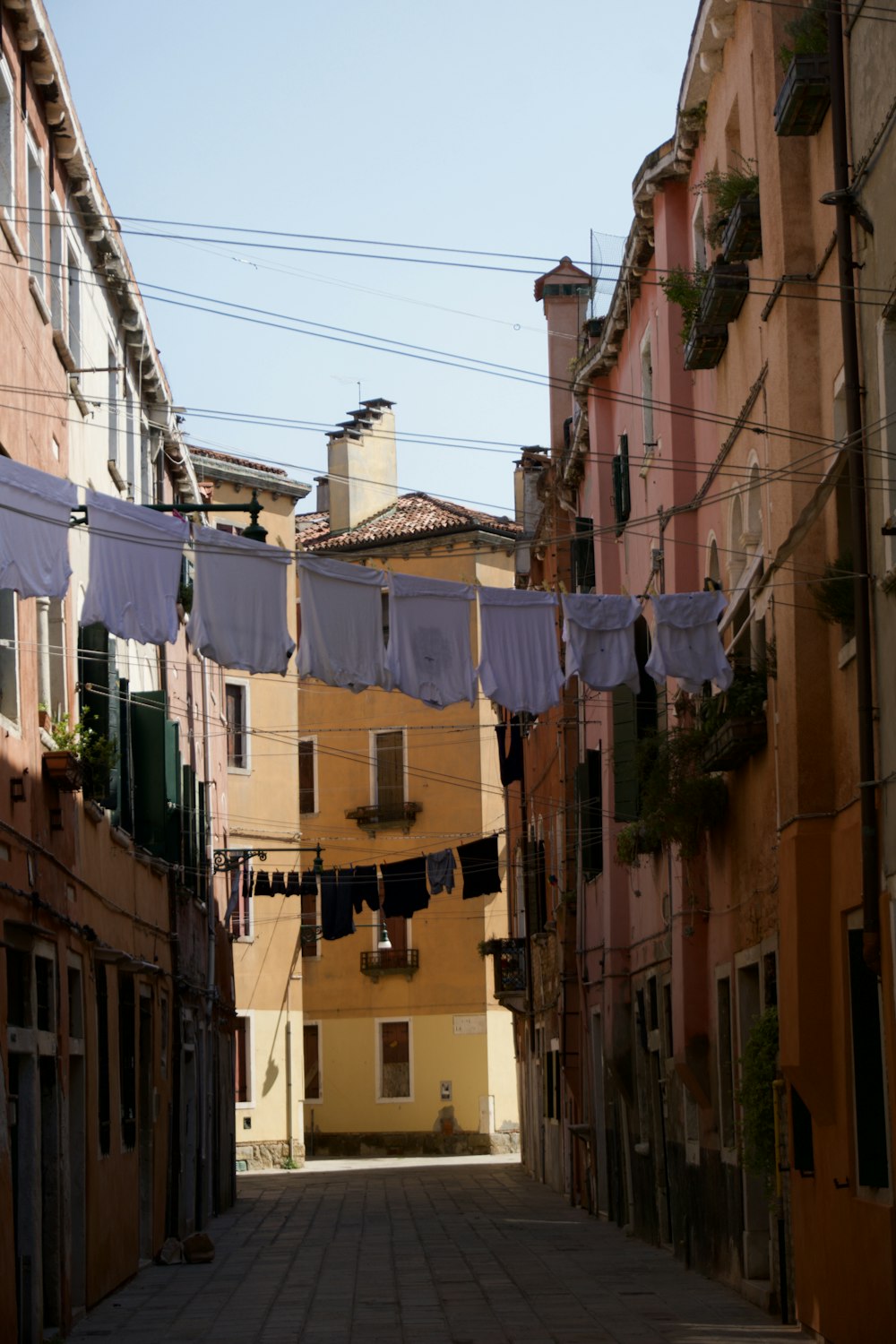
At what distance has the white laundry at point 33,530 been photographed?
11.1 meters

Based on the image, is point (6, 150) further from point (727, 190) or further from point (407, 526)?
point (407, 526)

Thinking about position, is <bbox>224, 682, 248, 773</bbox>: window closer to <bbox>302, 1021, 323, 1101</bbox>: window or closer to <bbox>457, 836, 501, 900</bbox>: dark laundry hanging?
<bbox>457, 836, 501, 900</bbox>: dark laundry hanging

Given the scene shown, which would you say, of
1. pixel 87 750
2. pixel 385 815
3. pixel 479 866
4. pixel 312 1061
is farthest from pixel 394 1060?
pixel 87 750

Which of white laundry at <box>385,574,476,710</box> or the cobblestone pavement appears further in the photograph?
the cobblestone pavement

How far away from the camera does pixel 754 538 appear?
15742 mm

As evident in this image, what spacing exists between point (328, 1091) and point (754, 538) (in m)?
33.7

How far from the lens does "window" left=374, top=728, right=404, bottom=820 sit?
47.8m

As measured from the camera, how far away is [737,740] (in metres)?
15.2

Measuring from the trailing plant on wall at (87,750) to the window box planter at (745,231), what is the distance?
20.2 ft

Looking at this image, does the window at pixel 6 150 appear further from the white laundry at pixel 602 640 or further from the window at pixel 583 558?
the window at pixel 583 558

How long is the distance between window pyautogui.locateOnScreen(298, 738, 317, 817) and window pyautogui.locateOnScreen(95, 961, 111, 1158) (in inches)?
1185

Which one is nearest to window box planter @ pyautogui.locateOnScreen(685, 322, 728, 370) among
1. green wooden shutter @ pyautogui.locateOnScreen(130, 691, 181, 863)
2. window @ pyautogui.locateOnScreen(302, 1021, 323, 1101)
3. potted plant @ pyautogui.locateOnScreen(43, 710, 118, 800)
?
potted plant @ pyautogui.locateOnScreen(43, 710, 118, 800)

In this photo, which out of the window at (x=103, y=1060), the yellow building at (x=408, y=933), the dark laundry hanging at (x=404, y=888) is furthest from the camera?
the yellow building at (x=408, y=933)

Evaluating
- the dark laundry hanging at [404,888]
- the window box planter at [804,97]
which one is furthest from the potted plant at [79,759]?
the dark laundry hanging at [404,888]
